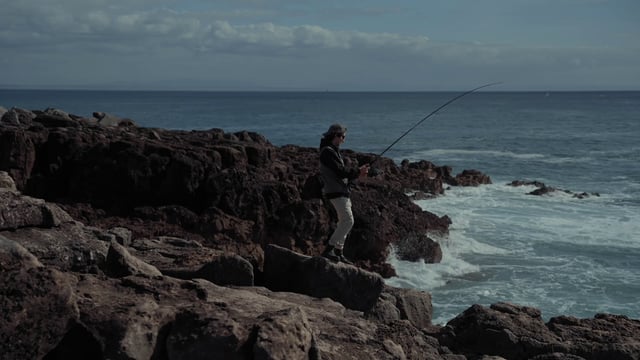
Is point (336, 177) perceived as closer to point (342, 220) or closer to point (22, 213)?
point (342, 220)

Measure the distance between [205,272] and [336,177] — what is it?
2.29 m

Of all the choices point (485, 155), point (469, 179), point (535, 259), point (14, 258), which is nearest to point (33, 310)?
point (14, 258)

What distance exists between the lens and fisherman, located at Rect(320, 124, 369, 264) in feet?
29.8

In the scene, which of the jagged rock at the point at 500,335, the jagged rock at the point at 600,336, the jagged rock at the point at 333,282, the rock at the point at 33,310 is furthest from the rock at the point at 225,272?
the jagged rock at the point at 600,336

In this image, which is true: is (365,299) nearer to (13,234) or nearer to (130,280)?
(130,280)

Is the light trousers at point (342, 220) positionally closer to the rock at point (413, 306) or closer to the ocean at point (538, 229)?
the rock at point (413, 306)

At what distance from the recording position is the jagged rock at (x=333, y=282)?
8.05 m

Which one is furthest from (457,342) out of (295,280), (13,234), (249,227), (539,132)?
(539,132)

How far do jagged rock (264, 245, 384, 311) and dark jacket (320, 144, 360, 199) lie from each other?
1161mm

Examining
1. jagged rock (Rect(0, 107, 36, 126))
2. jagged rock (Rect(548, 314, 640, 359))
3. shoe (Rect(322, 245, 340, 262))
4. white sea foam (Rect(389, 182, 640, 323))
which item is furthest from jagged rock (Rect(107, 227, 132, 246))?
jagged rock (Rect(0, 107, 36, 126))

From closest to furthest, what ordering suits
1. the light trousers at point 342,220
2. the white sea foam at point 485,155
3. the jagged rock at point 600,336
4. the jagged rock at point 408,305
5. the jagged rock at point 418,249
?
the jagged rock at point 600,336 → the jagged rock at point 408,305 → the light trousers at point 342,220 → the jagged rock at point 418,249 → the white sea foam at point 485,155

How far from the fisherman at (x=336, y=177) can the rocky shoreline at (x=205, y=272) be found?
36cm

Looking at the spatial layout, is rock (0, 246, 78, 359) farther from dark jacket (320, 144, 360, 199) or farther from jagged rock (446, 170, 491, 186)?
jagged rock (446, 170, 491, 186)

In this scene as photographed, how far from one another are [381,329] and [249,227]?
8.19 meters
